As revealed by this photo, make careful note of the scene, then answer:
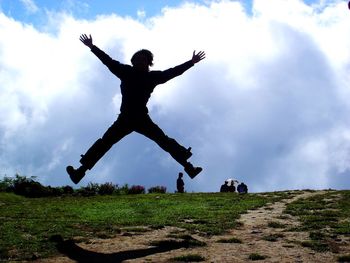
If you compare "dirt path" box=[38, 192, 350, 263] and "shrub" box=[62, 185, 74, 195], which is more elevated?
"shrub" box=[62, 185, 74, 195]

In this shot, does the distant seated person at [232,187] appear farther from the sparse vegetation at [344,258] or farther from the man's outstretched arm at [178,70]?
the sparse vegetation at [344,258]

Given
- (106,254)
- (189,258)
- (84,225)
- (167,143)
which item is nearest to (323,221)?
(167,143)

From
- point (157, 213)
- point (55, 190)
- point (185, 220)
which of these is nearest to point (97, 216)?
point (157, 213)

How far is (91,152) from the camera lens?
11.5 meters

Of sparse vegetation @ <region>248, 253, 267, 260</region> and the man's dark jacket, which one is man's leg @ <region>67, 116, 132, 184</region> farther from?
sparse vegetation @ <region>248, 253, 267, 260</region>

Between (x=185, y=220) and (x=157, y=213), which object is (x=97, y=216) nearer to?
(x=157, y=213)

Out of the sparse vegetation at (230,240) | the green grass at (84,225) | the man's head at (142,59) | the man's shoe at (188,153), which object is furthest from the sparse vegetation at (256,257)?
the man's head at (142,59)

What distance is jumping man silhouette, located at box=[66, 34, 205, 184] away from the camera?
10.7 m

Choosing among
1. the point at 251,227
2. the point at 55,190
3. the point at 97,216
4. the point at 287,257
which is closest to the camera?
the point at 287,257

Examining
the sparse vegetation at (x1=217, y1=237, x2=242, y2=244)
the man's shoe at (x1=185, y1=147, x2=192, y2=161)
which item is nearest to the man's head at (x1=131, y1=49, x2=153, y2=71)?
the man's shoe at (x1=185, y1=147, x2=192, y2=161)

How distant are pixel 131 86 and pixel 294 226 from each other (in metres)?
5.66

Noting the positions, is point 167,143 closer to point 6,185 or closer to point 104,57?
point 104,57

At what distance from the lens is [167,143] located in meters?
11.5

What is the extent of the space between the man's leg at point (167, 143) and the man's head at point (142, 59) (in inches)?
45.5
